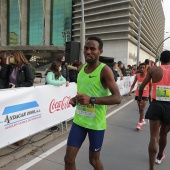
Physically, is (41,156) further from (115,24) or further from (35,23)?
(35,23)

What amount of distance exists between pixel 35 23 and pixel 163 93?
71.1 m

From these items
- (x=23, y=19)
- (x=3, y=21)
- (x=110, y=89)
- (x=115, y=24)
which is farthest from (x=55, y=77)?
(x=3, y=21)

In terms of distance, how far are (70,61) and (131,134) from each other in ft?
12.9

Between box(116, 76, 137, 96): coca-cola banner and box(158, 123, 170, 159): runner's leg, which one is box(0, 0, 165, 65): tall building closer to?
box(116, 76, 137, 96): coca-cola banner

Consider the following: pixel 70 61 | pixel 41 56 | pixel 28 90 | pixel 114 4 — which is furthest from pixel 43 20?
pixel 28 90

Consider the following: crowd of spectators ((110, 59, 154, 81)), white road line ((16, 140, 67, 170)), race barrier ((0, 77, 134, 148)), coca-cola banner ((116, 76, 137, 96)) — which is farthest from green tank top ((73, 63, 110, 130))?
coca-cola banner ((116, 76, 137, 96))

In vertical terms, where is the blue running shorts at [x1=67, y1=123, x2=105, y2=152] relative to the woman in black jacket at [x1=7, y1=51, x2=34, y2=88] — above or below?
A: below

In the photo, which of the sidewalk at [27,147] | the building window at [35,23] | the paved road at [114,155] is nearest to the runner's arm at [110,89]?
the paved road at [114,155]

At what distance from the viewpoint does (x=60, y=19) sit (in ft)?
216

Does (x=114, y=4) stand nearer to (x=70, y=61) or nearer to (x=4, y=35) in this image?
(x=4, y=35)

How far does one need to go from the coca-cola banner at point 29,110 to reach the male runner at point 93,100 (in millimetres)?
1602

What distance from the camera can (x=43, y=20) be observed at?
67.2 m

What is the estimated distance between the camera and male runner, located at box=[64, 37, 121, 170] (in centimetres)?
232

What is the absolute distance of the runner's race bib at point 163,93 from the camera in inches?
128
